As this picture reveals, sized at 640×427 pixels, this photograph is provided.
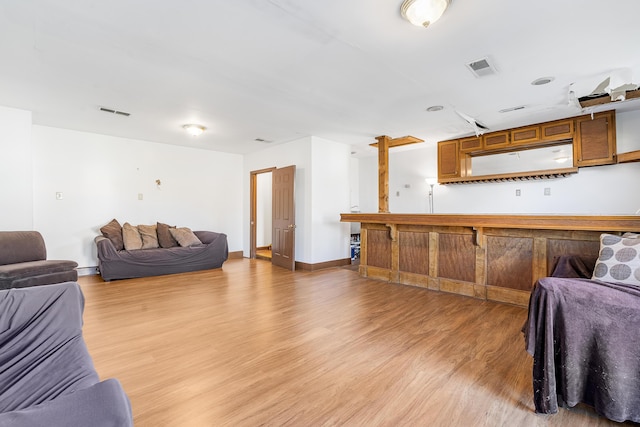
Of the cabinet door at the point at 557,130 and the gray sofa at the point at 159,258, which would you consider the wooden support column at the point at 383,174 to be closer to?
the cabinet door at the point at 557,130

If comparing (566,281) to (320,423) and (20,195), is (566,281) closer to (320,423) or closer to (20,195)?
(320,423)

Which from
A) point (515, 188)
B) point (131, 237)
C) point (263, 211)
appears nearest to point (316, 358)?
point (131, 237)

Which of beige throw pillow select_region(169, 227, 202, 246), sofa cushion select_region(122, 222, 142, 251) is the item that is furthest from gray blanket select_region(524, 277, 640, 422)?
sofa cushion select_region(122, 222, 142, 251)

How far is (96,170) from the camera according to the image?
5.54 metres

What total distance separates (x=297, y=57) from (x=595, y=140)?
15.4ft

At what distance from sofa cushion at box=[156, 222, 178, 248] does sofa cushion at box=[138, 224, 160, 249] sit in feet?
0.24

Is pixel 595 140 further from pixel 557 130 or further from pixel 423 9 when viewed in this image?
pixel 423 9

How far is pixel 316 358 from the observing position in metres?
2.34

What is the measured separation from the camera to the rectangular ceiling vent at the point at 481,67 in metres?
2.99

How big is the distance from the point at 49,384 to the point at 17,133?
4766mm

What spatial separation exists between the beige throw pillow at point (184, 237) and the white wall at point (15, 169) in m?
2.06

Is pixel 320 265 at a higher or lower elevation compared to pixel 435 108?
lower

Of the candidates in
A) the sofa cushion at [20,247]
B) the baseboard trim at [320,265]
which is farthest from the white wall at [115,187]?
the baseboard trim at [320,265]

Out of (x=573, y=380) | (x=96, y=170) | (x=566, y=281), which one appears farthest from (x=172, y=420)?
(x=96, y=170)
